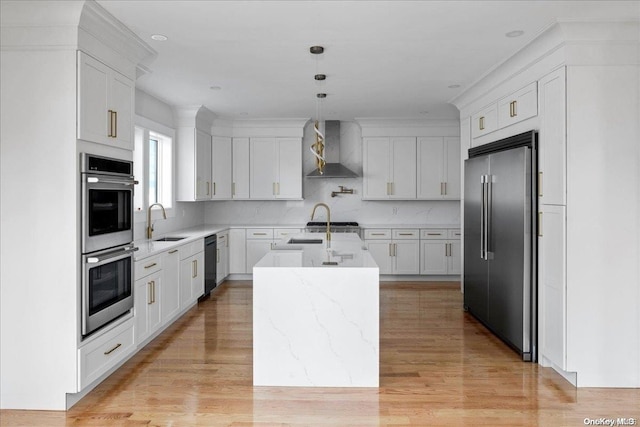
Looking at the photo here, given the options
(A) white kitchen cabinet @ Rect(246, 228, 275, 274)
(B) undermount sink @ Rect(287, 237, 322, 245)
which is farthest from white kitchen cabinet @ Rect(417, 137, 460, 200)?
(B) undermount sink @ Rect(287, 237, 322, 245)

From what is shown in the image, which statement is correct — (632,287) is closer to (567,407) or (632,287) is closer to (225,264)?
(567,407)

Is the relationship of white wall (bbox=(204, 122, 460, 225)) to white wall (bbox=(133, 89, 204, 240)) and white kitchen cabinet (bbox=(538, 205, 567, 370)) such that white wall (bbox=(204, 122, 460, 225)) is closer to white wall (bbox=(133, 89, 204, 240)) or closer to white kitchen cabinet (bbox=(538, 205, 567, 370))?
white wall (bbox=(133, 89, 204, 240))

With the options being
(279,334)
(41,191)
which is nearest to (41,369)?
(41,191)

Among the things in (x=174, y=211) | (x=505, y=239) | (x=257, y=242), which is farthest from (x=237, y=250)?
(x=505, y=239)

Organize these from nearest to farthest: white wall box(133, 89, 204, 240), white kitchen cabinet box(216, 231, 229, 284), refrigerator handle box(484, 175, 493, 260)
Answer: refrigerator handle box(484, 175, 493, 260) < white wall box(133, 89, 204, 240) < white kitchen cabinet box(216, 231, 229, 284)

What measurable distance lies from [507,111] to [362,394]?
2796 mm

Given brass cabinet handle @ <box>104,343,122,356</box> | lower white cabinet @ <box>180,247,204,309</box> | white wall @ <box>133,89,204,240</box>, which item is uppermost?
white wall @ <box>133,89,204,240</box>

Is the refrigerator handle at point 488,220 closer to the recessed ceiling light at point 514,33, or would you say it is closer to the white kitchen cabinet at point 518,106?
the white kitchen cabinet at point 518,106

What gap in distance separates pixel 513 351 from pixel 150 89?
450 centimetres

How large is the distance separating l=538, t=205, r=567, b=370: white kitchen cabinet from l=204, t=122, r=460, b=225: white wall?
3.97m

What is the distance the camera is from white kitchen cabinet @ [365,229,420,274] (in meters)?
7.05

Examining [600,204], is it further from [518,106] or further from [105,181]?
[105,181]

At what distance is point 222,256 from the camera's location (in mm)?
6734

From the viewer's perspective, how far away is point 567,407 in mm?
2900
